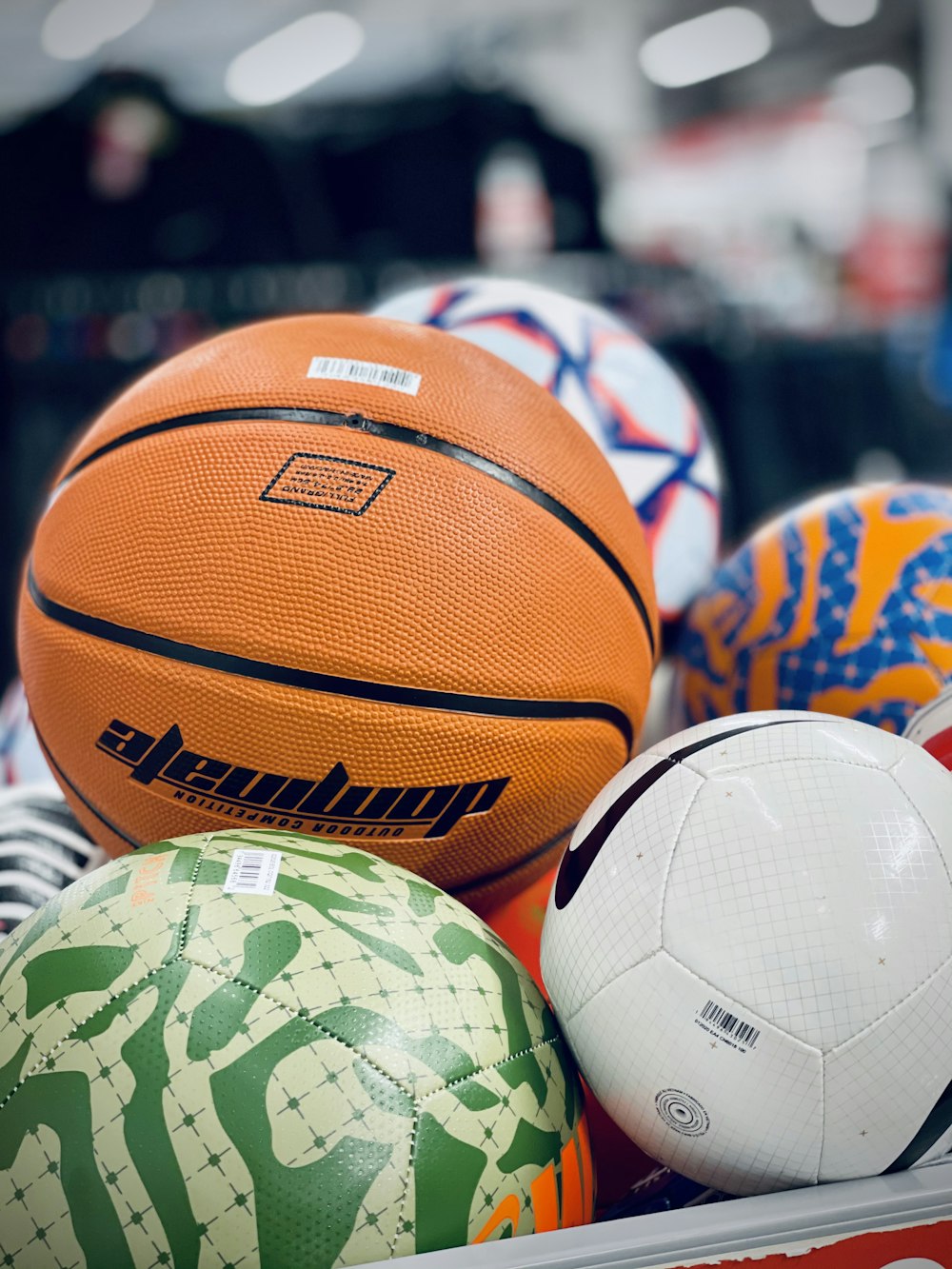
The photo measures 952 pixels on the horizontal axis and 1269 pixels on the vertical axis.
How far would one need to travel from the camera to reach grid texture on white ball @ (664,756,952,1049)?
693mm

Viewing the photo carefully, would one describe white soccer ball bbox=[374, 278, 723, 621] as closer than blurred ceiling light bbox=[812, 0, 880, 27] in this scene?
Yes

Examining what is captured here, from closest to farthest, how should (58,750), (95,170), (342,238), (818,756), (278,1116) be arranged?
(278,1116)
(818,756)
(58,750)
(95,170)
(342,238)

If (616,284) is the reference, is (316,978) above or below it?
above

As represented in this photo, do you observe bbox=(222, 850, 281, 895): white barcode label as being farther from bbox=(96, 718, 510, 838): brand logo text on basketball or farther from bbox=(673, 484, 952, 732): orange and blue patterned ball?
bbox=(673, 484, 952, 732): orange and blue patterned ball

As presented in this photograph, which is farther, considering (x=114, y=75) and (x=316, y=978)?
(x=114, y=75)

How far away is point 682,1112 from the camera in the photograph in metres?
0.71

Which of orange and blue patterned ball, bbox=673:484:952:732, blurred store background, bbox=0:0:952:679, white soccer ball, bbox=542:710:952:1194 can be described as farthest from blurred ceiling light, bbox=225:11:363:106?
white soccer ball, bbox=542:710:952:1194

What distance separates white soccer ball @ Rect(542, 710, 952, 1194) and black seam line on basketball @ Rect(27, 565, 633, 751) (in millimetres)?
145

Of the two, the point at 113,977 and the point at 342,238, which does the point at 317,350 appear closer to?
the point at 113,977

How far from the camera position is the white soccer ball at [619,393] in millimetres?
1300

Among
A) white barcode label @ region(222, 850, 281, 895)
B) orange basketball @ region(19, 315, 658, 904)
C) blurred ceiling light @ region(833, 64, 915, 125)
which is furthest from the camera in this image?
blurred ceiling light @ region(833, 64, 915, 125)

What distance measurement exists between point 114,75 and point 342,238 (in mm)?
931

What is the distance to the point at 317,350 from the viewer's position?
0.97 metres

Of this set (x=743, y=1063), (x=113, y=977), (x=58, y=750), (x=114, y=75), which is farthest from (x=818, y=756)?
(x=114, y=75)
